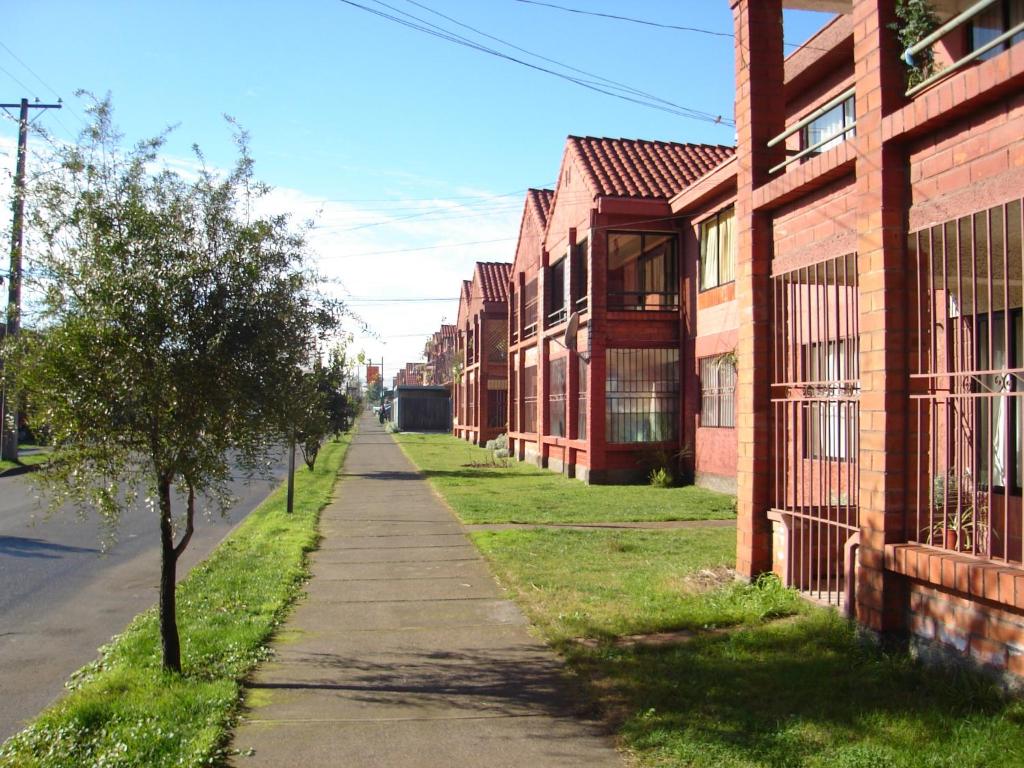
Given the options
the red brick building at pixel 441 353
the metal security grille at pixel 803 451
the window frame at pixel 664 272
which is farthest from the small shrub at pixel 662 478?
the red brick building at pixel 441 353

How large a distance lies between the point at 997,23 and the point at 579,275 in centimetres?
1306

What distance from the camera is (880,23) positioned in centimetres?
619

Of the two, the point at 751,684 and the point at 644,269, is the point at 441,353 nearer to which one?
the point at 644,269

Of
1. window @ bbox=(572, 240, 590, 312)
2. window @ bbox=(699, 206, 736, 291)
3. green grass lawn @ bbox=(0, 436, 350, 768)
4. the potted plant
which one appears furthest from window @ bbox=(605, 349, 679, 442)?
the potted plant

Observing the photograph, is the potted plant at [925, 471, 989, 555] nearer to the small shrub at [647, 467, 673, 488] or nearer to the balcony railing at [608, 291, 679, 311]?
the small shrub at [647, 467, 673, 488]

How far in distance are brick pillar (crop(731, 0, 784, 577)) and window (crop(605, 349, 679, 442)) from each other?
12476 millimetres

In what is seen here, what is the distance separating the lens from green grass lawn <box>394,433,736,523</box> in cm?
1441

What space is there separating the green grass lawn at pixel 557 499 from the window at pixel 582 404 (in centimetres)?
124

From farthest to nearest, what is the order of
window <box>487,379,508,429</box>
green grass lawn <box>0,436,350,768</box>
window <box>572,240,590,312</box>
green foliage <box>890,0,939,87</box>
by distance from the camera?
window <box>487,379,508,429</box> → window <box>572,240,590,312</box> → green foliage <box>890,0,939,87</box> → green grass lawn <box>0,436,350,768</box>

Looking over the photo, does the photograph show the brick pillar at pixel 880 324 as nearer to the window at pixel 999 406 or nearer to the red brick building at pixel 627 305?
the window at pixel 999 406

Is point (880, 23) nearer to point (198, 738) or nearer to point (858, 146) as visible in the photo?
point (858, 146)

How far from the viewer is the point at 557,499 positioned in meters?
17.3

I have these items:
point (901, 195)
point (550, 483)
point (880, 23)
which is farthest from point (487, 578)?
point (550, 483)

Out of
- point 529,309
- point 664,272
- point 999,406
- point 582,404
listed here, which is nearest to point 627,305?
point 664,272
